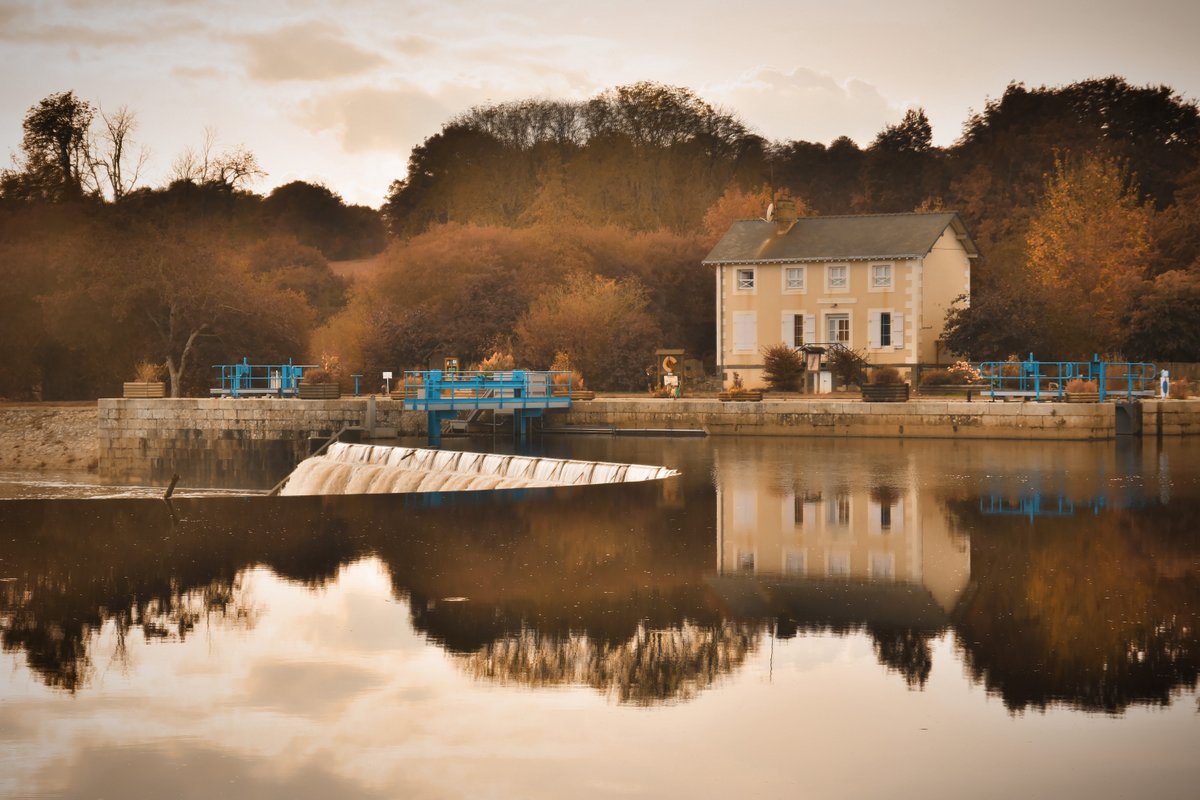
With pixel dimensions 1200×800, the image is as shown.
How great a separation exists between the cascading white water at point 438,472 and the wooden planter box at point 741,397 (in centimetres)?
1049

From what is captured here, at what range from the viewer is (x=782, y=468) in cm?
2484

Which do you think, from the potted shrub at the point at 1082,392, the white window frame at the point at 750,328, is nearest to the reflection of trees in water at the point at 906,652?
the potted shrub at the point at 1082,392

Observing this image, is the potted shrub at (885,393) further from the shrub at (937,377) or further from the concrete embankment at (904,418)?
the shrub at (937,377)

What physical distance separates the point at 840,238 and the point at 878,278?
2318mm

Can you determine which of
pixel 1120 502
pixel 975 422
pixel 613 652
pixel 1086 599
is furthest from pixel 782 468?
pixel 613 652

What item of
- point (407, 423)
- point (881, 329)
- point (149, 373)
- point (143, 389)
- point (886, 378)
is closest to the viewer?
point (407, 423)

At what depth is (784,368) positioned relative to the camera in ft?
131

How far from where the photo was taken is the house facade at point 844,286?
42.0m

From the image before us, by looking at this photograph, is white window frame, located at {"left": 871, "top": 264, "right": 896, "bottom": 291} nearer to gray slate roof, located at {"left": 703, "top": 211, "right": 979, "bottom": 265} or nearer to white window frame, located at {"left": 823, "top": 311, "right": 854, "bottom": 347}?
gray slate roof, located at {"left": 703, "top": 211, "right": 979, "bottom": 265}

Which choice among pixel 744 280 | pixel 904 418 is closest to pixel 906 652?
pixel 904 418

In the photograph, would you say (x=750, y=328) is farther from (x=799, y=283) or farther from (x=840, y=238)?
(x=840, y=238)

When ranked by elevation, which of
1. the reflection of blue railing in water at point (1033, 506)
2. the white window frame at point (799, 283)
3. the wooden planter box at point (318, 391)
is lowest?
the reflection of blue railing in water at point (1033, 506)

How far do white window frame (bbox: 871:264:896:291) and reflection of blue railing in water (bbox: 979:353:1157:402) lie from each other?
4.75m

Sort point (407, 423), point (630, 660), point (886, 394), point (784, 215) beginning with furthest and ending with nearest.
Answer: point (784, 215)
point (407, 423)
point (886, 394)
point (630, 660)
